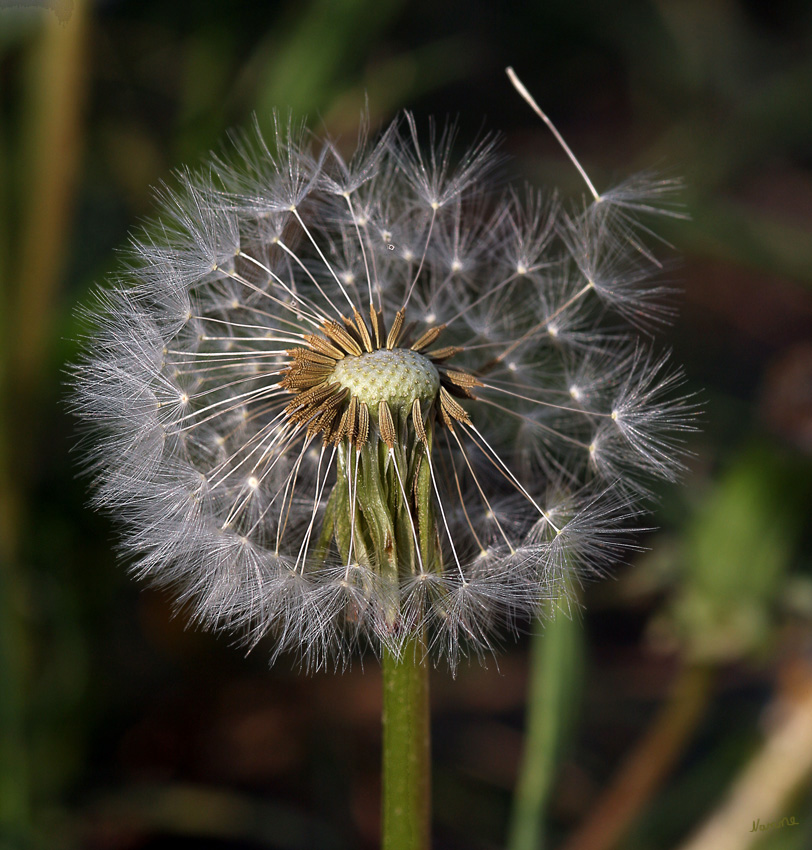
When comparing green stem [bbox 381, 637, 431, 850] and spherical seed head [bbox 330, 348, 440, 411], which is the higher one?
spherical seed head [bbox 330, 348, 440, 411]

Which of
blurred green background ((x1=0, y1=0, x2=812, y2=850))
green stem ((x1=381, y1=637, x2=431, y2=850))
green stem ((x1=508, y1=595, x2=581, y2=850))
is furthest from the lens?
blurred green background ((x1=0, y1=0, x2=812, y2=850))

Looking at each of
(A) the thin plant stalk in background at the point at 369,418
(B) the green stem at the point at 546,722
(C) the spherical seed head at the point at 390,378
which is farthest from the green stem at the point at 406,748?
(B) the green stem at the point at 546,722

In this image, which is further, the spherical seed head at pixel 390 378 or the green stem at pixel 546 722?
the green stem at pixel 546 722

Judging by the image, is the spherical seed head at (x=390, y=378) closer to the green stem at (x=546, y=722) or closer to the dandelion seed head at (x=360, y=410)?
the dandelion seed head at (x=360, y=410)

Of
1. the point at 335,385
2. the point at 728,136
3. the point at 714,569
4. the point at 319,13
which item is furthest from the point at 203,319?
the point at 728,136

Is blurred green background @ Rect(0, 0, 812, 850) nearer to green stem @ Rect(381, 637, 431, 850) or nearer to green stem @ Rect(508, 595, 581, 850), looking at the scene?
green stem @ Rect(508, 595, 581, 850)

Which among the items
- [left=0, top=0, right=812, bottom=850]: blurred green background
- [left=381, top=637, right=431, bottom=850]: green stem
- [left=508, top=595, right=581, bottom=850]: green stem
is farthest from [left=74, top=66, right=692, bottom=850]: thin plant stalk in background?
[left=0, top=0, right=812, bottom=850]: blurred green background

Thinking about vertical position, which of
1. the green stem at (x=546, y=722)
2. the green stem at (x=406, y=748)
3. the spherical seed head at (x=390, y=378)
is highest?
the spherical seed head at (x=390, y=378)
